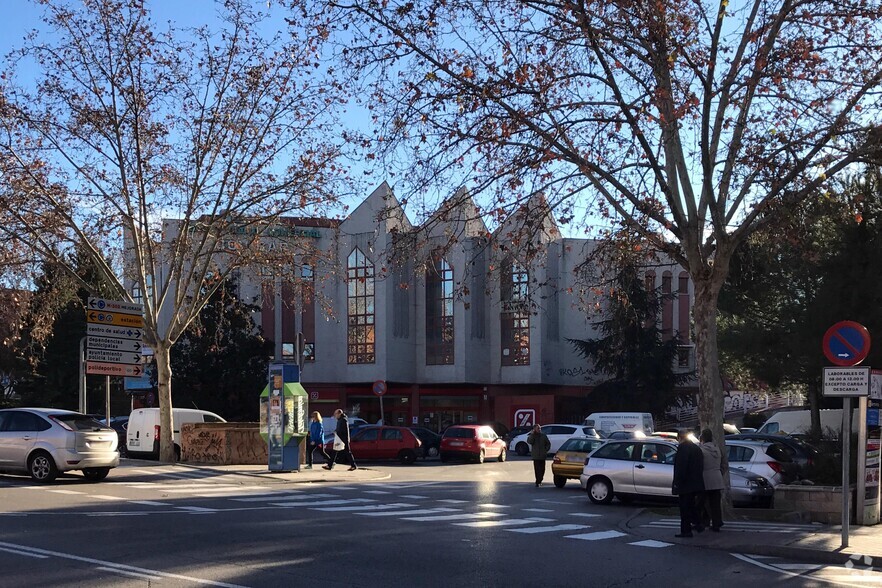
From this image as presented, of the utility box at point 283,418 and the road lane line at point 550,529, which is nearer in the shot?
the road lane line at point 550,529

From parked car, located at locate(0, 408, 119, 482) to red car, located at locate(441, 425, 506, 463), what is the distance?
19.1m

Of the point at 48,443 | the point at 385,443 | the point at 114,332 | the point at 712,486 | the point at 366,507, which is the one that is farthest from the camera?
the point at 385,443

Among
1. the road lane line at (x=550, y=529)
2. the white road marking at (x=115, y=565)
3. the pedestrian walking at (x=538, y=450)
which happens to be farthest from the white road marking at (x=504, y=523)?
the pedestrian walking at (x=538, y=450)

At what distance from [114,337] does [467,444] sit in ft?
53.0

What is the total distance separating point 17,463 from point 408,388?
140ft

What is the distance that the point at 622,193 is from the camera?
17.1 m

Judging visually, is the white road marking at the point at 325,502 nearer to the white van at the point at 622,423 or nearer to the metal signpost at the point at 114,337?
the metal signpost at the point at 114,337

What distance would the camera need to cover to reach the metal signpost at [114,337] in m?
24.6

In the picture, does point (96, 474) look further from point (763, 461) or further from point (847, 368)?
point (847, 368)

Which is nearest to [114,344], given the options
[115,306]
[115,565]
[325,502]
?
[115,306]

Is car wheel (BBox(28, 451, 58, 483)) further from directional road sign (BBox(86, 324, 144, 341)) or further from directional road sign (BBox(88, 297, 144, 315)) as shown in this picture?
directional road sign (BBox(88, 297, 144, 315))

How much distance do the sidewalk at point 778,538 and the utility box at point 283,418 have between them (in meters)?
10.4

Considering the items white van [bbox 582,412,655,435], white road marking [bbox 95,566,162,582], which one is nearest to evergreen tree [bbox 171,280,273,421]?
white van [bbox 582,412,655,435]

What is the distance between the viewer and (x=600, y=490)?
20125 mm
